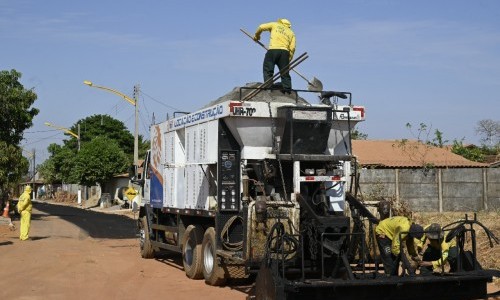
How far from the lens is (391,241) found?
9.66 metres

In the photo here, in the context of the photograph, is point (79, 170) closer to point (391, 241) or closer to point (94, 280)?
point (94, 280)

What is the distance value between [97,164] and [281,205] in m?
44.1

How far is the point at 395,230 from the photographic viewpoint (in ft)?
31.6

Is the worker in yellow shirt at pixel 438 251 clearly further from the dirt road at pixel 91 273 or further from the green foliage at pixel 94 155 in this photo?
the green foliage at pixel 94 155

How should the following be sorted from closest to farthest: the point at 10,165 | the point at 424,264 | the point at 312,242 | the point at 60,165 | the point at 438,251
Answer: the point at 424,264 < the point at 438,251 < the point at 312,242 < the point at 10,165 < the point at 60,165

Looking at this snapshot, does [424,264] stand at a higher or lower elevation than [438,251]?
lower

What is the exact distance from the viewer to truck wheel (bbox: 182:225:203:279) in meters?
12.8

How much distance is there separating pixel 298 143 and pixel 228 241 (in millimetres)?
2027

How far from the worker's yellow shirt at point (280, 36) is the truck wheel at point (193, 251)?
3799 millimetres

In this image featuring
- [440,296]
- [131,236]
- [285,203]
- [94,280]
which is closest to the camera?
[440,296]

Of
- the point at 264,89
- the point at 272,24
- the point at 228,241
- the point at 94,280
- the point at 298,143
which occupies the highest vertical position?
the point at 272,24

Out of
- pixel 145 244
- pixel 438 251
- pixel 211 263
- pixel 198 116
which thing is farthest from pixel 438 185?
pixel 438 251

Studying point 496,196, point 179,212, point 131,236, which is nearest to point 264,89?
point 179,212

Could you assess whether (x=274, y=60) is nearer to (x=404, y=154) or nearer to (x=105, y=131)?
(x=404, y=154)
